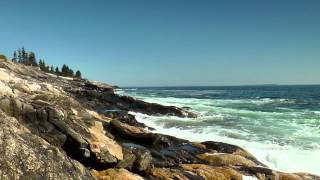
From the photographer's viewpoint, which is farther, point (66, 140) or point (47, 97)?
point (47, 97)

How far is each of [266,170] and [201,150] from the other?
13.9 feet

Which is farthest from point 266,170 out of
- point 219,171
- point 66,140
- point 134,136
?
point 66,140

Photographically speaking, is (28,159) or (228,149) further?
(228,149)

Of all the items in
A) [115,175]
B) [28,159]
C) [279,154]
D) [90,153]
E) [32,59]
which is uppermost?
[32,59]

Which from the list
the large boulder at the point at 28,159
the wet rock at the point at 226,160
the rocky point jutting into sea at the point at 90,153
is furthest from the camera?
the wet rock at the point at 226,160

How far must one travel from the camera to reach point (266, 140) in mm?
24547

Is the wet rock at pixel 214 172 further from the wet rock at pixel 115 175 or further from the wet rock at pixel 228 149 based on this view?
the wet rock at pixel 228 149

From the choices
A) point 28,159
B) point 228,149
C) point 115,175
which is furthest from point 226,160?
point 28,159

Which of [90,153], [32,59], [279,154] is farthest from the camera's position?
[32,59]

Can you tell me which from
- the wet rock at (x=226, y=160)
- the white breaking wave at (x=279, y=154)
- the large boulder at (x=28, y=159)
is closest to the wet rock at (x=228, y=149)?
the white breaking wave at (x=279, y=154)

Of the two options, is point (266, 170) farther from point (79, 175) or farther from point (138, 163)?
point (79, 175)

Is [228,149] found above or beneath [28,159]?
beneath

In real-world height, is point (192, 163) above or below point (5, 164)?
below

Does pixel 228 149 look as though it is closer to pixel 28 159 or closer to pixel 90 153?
pixel 90 153
